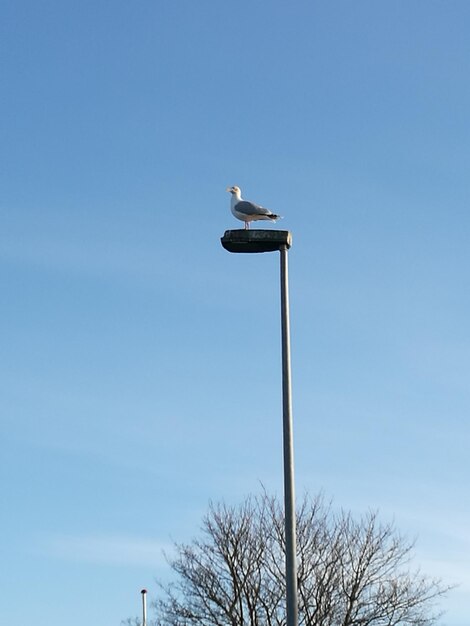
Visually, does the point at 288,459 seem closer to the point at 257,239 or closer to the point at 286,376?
the point at 286,376

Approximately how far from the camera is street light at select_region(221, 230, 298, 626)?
15.3 m

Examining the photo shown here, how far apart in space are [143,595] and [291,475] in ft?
112

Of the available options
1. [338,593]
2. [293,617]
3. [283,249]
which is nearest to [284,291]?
[283,249]

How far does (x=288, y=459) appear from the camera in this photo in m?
15.7

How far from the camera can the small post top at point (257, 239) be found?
55.6ft

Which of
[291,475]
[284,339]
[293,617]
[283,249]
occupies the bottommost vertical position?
[293,617]

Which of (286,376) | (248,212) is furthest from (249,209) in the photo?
(286,376)

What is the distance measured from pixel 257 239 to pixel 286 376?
2115 millimetres

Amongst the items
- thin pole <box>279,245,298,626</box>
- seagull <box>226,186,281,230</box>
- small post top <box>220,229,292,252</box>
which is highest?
seagull <box>226,186,281,230</box>

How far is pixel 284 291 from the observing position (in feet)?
55.6

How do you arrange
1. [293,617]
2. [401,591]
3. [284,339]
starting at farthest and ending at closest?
1. [401,591]
2. [284,339]
3. [293,617]

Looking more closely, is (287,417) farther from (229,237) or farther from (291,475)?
(229,237)

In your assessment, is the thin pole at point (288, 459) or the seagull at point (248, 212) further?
the seagull at point (248, 212)

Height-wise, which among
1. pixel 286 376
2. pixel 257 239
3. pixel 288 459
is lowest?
pixel 288 459
